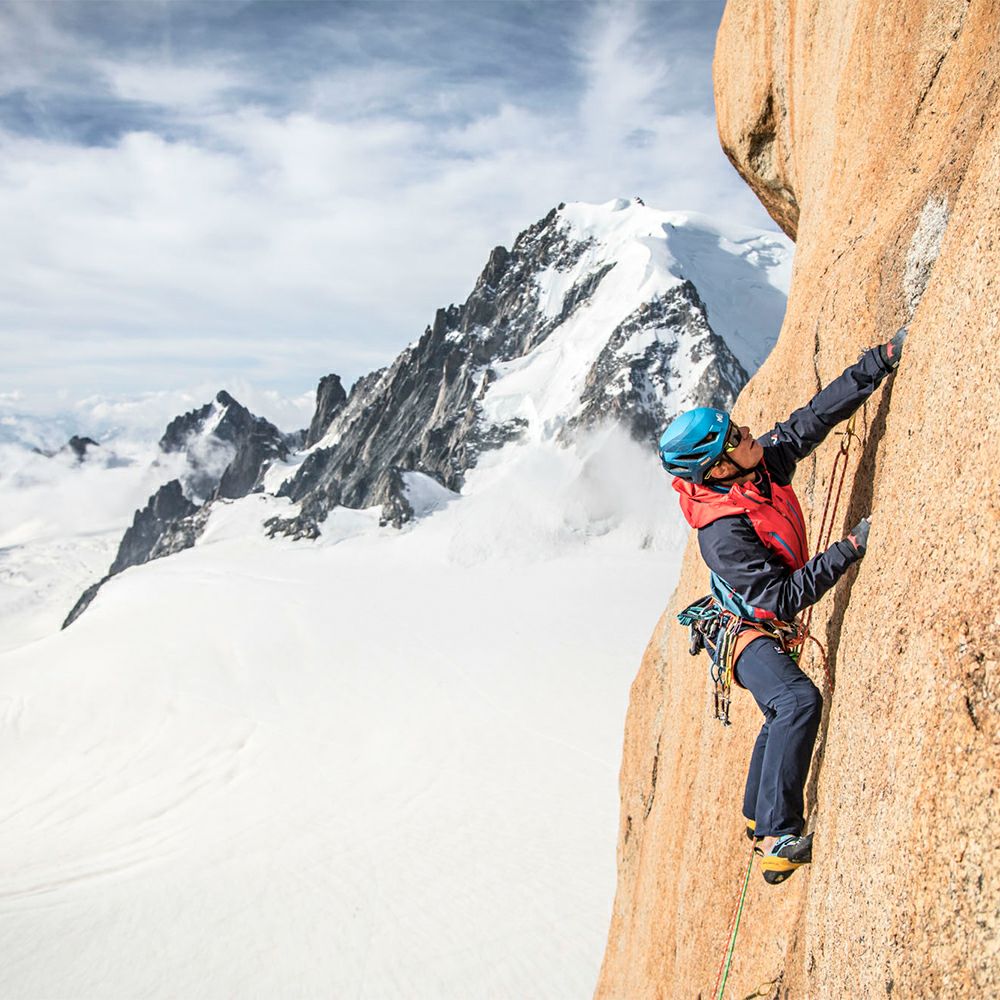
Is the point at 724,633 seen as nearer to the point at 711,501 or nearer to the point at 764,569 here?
the point at 764,569

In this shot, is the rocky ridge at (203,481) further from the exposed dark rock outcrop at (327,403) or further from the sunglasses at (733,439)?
the sunglasses at (733,439)

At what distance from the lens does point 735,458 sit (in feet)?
A: 15.1

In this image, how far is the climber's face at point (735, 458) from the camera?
4586 mm

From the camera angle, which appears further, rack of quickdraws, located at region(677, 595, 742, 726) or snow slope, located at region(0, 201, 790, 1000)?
snow slope, located at region(0, 201, 790, 1000)

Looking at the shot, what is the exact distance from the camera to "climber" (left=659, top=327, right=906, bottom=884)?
163 inches

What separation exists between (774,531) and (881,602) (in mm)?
839

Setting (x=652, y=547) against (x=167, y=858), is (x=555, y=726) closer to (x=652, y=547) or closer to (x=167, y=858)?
(x=167, y=858)

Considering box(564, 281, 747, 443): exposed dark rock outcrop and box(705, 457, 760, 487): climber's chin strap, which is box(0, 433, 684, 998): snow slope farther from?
box(705, 457, 760, 487): climber's chin strap

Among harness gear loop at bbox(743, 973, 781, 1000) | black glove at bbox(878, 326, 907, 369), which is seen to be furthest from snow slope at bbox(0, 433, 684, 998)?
black glove at bbox(878, 326, 907, 369)

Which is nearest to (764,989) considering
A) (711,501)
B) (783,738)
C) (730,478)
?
(783,738)

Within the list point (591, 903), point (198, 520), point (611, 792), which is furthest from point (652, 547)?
point (198, 520)

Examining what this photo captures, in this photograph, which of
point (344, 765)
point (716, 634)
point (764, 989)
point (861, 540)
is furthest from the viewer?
point (344, 765)

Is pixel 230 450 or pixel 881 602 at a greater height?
pixel 230 450

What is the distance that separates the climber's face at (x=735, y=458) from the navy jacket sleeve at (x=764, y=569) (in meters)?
0.31
